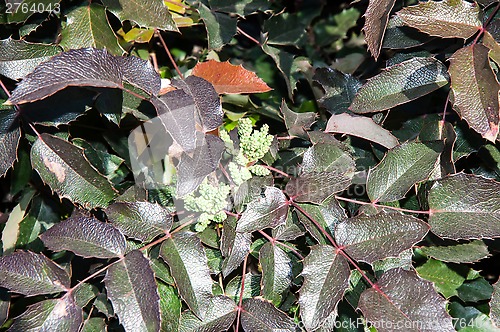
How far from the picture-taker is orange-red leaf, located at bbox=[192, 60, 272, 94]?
110 cm

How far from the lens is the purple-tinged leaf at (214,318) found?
961mm

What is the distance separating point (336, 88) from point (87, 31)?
524 millimetres

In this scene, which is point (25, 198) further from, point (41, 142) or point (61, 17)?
point (61, 17)

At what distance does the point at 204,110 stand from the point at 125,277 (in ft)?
1.04

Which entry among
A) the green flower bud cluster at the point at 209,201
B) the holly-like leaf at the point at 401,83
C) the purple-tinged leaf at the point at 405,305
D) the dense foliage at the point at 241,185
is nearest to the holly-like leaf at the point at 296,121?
the dense foliage at the point at 241,185

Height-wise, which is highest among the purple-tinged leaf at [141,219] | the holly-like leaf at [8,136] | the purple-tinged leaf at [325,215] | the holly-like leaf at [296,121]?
the holly-like leaf at [296,121]

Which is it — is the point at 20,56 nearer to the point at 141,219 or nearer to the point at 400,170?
the point at 141,219

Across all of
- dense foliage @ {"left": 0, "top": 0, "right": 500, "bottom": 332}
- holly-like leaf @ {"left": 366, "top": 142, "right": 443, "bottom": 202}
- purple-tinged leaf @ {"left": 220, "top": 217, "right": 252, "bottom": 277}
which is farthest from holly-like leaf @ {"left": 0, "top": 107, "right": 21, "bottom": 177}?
holly-like leaf @ {"left": 366, "top": 142, "right": 443, "bottom": 202}

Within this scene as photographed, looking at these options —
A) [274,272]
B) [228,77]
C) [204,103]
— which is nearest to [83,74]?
[204,103]

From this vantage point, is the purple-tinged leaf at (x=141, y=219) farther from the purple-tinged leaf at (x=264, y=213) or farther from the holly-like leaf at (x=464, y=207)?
the holly-like leaf at (x=464, y=207)

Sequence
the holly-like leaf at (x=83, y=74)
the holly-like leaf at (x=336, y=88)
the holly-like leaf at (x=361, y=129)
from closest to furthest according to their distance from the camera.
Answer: the holly-like leaf at (x=83, y=74)
the holly-like leaf at (x=361, y=129)
the holly-like leaf at (x=336, y=88)

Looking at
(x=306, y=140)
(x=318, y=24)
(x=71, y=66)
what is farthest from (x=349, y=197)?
(x=318, y=24)

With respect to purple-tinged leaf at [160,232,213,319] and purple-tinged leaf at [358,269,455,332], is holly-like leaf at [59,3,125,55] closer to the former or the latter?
purple-tinged leaf at [160,232,213,319]

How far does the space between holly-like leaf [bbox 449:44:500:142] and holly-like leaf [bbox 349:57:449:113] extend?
8 cm
